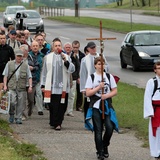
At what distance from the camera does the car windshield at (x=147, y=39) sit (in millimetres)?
27969

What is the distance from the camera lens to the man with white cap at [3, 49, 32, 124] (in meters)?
14.4

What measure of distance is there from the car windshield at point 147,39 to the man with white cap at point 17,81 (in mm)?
13769

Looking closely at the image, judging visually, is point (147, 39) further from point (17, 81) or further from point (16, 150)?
point (16, 150)

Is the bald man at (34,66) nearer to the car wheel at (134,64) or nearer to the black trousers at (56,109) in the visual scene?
the black trousers at (56,109)

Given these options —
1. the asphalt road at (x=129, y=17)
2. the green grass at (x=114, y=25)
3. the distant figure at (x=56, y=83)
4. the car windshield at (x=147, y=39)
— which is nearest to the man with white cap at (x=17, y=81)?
the distant figure at (x=56, y=83)

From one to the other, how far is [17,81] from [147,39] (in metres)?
14.3

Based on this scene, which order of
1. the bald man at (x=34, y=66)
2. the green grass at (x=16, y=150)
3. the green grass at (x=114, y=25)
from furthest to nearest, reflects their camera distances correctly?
the green grass at (x=114, y=25)
the bald man at (x=34, y=66)
the green grass at (x=16, y=150)

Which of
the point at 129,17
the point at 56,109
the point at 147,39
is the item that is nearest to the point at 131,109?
the point at 56,109

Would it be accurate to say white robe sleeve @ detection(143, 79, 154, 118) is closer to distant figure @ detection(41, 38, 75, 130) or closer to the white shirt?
the white shirt

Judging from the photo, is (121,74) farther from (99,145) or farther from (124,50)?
(99,145)

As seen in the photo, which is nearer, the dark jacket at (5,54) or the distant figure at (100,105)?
the distant figure at (100,105)

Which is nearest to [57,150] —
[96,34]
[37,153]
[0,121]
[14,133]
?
[37,153]

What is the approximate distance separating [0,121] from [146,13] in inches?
2267

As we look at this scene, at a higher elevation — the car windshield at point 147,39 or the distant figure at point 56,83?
the distant figure at point 56,83
